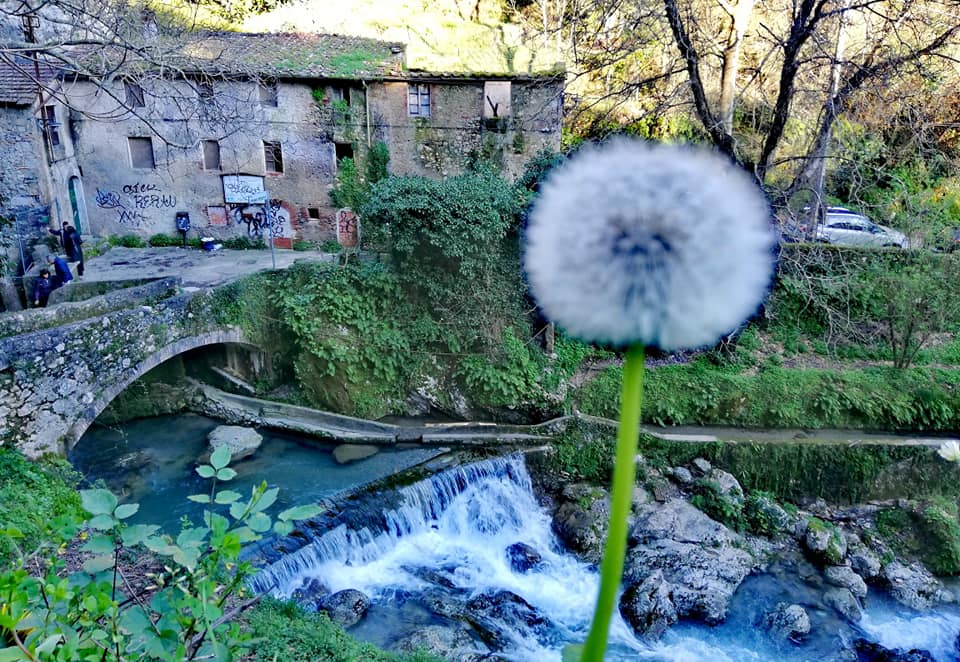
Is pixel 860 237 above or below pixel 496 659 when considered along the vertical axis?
above

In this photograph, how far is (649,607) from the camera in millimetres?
9797

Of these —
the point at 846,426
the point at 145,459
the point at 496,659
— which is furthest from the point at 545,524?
the point at 145,459

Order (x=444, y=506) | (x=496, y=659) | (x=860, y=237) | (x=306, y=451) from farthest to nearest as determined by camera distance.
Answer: (x=860, y=237)
(x=306, y=451)
(x=444, y=506)
(x=496, y=659)

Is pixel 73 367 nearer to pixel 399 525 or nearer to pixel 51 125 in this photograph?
pixel 399 525

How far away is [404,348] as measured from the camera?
556 inches

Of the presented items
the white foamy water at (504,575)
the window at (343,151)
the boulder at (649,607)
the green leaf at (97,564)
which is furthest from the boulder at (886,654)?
the window at (343,151)

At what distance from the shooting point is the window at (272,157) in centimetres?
1977

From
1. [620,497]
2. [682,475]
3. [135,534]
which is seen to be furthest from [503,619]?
[620,497]

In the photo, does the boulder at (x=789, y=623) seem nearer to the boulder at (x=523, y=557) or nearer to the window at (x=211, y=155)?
the boulder at (x=523, y=557)

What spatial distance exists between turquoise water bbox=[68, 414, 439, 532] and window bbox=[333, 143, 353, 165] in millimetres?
9789

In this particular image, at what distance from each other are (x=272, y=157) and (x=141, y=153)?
13.1 ft

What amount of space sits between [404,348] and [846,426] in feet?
32.6

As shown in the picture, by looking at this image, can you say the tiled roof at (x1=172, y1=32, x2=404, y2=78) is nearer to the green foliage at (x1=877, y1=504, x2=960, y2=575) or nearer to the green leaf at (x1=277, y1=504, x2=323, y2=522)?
the green foliage at (x1=877, y1=504, x2=960, y2=575)

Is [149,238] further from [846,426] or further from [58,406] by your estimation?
[846,426]
